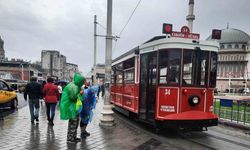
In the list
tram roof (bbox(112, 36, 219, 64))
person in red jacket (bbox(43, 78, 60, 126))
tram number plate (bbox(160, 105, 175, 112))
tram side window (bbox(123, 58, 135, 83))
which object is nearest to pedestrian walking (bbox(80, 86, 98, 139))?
tram number plate (bbox(160, 105, 175, 112))

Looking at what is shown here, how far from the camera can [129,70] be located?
10.7 m

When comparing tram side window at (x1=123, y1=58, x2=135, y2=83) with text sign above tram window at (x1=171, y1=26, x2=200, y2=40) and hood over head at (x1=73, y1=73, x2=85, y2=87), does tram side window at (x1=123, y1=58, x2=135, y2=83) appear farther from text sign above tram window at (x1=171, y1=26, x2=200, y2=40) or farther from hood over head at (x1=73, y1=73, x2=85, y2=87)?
hood over head at (x1=73, y1=73, x2=85, y2=87)

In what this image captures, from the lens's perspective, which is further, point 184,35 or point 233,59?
point 233,59

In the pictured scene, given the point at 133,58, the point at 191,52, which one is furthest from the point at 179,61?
the point at 133,58

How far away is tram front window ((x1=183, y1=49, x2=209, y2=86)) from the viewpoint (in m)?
7.98

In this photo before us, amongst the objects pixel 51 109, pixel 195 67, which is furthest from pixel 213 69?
pixel 51 109

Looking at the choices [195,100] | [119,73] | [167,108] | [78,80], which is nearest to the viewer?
[78,80]

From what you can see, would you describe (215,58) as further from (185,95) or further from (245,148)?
(245,148)

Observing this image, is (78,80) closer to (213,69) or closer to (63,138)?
(63,138)

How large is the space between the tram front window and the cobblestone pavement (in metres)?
2.26

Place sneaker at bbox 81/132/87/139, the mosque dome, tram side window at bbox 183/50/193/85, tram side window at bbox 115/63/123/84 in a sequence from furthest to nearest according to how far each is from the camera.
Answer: the mosque dome
tram side window at bbox 115/63/123/84
tram side window at bbox 183/50/193/85
sneaker at bbox 81/132/87/139

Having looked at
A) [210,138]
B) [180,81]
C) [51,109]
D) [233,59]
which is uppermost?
[233,59]

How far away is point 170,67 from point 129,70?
3061mm

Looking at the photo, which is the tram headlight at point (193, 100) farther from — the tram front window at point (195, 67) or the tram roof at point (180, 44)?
the tram roof at point (180, 44)
